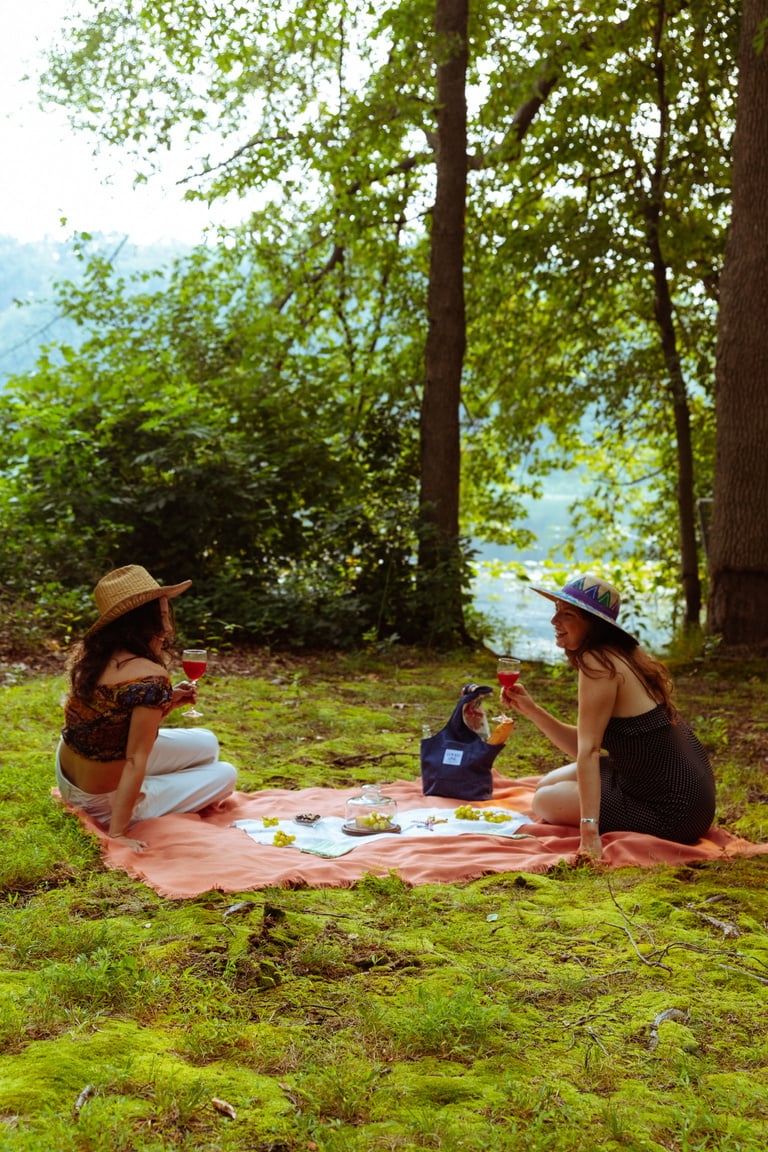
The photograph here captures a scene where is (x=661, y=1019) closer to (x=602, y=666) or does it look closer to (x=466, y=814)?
(x=602, y=666)

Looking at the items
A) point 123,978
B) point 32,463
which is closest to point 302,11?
point 32,463

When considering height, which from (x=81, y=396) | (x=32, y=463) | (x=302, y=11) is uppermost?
(x=302, y=11)

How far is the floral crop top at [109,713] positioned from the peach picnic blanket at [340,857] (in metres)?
0.33

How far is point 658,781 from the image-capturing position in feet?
15.6

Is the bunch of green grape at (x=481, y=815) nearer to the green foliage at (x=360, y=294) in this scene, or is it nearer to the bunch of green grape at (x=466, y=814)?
the bunch of green grape at (x=466, y=814)

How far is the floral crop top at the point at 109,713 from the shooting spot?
14.9 ft

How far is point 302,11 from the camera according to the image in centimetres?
1230

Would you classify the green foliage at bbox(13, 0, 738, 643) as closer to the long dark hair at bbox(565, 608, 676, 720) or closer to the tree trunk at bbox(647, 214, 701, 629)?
the tree trunk at bbox(647, 214, 701, 629)

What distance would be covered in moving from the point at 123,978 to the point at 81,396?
971cm

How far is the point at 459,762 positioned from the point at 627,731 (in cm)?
119

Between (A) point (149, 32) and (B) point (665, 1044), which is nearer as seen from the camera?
(B) point (665, 1044)

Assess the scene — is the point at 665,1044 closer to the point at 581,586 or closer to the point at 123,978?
the point at 123,978

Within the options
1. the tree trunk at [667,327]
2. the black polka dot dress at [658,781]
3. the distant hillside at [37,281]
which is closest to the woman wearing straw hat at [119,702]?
the black polka dot dress at [658,781]

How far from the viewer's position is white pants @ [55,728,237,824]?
4805 mm
